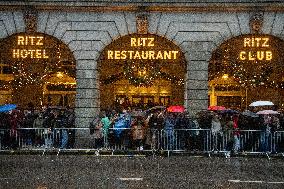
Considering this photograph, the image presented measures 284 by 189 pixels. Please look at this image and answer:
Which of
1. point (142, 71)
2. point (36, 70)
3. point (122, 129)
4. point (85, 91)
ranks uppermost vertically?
point (36, 70)

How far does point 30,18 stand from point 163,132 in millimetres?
8432

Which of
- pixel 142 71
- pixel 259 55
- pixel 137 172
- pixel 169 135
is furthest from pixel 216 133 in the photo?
pixel 142 71

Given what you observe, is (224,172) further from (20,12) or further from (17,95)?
(17,95)

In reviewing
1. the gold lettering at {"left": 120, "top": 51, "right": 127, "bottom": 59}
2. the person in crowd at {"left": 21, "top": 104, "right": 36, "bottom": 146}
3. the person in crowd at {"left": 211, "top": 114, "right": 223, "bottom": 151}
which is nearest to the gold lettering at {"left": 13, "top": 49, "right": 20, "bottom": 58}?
the person in crowd at {"left": 21, "top": 104, "right": 36, "bottom": 146}

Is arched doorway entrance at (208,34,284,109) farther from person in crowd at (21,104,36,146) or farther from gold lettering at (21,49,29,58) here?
person in crowd at (21,104,36,146)

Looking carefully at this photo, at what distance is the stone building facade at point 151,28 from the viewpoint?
74.8 ft

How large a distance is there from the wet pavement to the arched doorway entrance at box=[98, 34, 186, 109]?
7.35 m

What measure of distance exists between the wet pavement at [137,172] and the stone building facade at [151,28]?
216 inches

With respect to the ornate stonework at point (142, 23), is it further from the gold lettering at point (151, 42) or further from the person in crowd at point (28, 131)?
the person in crowd at point (28, 131)

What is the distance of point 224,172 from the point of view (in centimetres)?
1469

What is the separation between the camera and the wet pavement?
492 inches

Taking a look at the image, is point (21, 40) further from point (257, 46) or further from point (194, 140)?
point (257, 46)

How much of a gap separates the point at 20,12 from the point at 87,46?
3407 mm

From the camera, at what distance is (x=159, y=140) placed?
19359 mm
